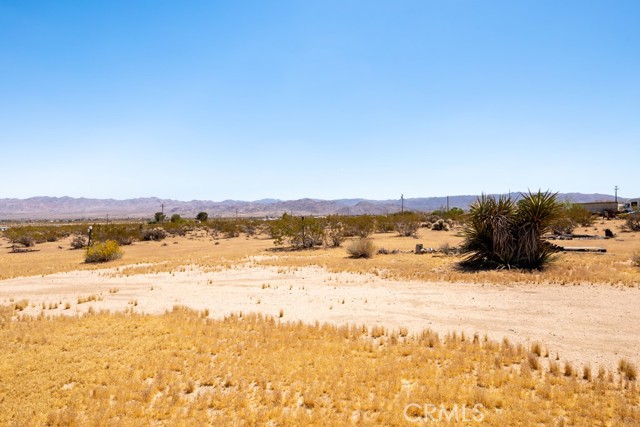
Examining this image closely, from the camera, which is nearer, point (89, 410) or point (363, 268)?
point (89, 410)

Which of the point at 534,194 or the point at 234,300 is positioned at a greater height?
the point at 534,194

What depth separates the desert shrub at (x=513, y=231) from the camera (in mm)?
17094

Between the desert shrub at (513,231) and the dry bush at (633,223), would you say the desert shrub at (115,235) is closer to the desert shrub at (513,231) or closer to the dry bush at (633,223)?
the desert shrub at (513,231)

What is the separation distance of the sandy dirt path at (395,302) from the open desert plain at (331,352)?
0.07 m

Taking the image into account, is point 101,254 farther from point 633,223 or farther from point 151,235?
Answer: point 633,223

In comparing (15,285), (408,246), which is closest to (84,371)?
(15,285)

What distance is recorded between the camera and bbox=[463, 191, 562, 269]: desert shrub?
1709 cm

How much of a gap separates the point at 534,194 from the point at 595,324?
33.1 ft

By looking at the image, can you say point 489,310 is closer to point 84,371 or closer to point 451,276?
point 451,276

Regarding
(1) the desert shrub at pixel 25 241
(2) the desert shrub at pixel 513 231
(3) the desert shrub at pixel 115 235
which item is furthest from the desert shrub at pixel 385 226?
(1) the desert shrub at pixel 25 241

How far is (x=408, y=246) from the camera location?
28.8 meters

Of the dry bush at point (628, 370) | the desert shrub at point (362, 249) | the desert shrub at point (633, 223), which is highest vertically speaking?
the desert shrub at point (633, 223)

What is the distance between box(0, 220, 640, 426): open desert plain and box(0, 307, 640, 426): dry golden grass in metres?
0.03

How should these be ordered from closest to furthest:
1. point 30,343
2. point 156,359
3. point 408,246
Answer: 1. point 156,359
2. point 30,343
3. point 408,246
